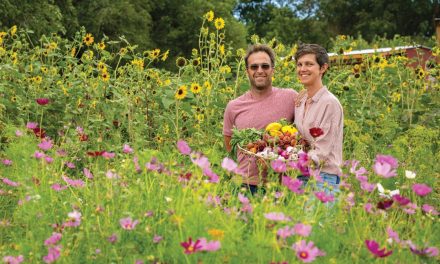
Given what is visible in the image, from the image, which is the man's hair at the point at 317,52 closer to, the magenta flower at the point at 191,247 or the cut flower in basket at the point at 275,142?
the cut flower in basket at the point at 275,142

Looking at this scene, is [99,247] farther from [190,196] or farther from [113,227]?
[190,196]

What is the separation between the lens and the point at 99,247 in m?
2.86

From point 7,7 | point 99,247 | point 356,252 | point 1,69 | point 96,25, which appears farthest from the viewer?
point 96,25

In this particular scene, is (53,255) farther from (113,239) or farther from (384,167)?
(384,167)

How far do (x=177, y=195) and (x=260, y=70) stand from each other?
1605 mm

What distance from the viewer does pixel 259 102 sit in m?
4.54

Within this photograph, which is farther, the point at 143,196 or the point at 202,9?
the point at 202,9

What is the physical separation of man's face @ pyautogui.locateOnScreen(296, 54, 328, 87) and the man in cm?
30

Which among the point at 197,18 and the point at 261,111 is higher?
the point at 197,18

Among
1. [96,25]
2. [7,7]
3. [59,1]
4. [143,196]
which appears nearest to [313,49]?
[143,196]

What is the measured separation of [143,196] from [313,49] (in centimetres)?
150

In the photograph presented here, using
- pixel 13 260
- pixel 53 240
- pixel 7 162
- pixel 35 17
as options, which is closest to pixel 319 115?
pixel 7 162

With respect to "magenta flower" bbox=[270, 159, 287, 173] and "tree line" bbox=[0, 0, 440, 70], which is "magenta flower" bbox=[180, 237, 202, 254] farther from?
"tree line" bbox=[0, 0, 440, 70]

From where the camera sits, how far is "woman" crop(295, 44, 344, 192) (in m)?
3.93
